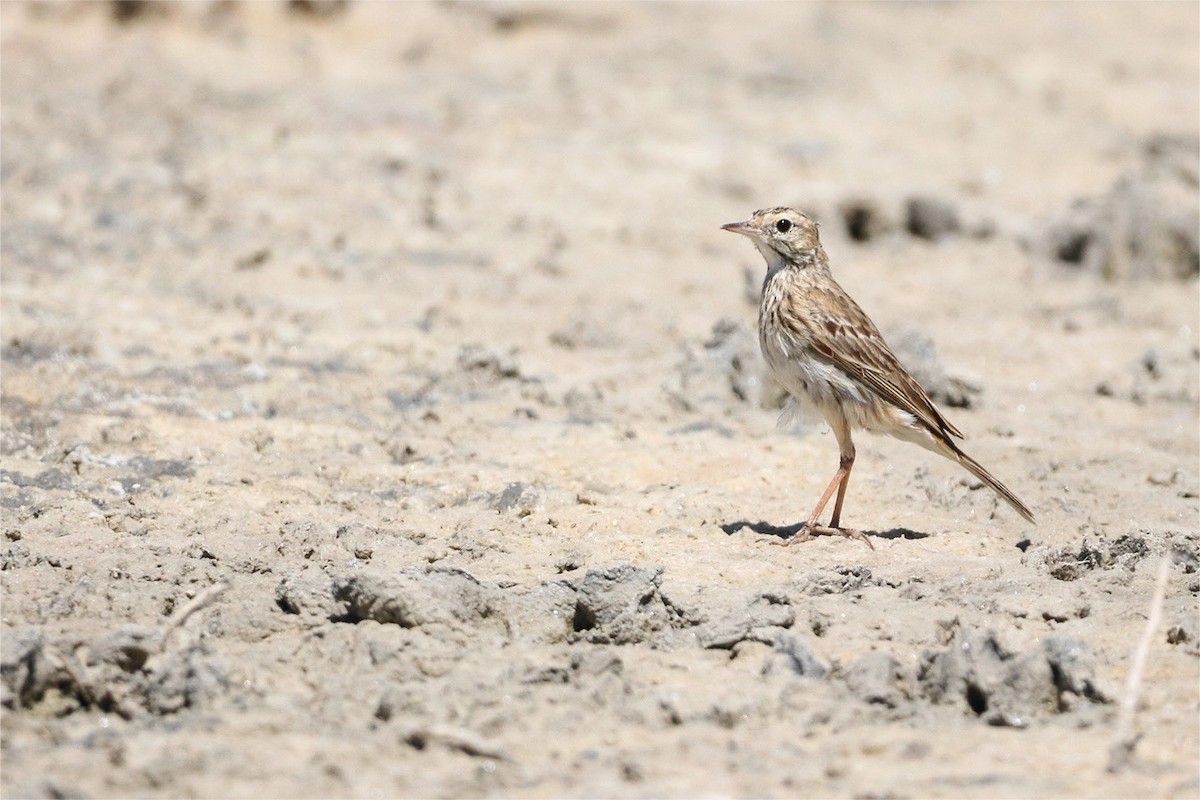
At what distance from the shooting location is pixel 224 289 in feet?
29.7

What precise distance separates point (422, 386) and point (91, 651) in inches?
137

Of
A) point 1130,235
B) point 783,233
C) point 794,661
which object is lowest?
point 794,661

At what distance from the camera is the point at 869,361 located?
6629mm

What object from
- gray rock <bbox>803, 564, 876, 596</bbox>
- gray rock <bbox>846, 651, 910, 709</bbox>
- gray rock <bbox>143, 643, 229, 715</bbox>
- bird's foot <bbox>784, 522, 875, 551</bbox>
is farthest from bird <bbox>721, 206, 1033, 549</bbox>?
gray rock <bbox>143, 643, 229, 715</bbox>

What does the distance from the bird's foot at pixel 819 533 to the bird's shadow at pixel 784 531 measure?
10cm

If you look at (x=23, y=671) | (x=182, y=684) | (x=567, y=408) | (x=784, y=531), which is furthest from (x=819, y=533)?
(x=23, y=671)

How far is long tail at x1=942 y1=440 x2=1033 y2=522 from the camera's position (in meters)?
6.30

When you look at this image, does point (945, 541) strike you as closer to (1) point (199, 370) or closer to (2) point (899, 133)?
(1) point (199, 370)

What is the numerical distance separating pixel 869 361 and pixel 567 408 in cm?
172

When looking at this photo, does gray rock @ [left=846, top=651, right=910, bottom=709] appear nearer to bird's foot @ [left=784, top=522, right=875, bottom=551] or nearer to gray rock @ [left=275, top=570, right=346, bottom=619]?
bird's foot @ [left=784, top=522, right=875, bottom=551]

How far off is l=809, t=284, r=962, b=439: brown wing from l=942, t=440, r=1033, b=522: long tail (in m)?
0.09

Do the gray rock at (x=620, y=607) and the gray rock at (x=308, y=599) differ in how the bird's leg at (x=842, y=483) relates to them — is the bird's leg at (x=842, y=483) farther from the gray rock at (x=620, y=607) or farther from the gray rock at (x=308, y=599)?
the gray rock at (x=308, y=599)

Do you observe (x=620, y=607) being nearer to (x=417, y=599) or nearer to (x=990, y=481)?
(x=417, y=599)

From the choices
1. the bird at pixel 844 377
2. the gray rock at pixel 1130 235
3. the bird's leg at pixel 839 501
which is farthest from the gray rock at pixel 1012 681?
the gray rock at pixel 1130 235
